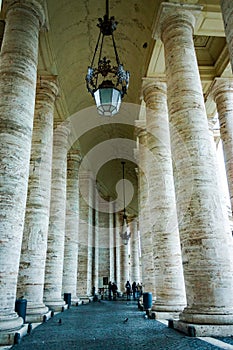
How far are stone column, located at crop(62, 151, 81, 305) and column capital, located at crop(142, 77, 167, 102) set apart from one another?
332 inches

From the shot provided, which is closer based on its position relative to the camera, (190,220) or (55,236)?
(190,220)

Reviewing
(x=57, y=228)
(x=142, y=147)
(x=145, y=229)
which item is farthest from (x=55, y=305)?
(x=142, y=147)

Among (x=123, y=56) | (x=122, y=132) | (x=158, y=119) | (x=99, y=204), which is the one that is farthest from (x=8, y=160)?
(x=99, y=204)

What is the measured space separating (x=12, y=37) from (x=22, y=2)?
1466 millimetres

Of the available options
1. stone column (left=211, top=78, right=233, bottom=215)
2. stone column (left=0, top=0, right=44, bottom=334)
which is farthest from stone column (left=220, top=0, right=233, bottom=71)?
stone column (left=211, top=78, right=233, bottom=215)

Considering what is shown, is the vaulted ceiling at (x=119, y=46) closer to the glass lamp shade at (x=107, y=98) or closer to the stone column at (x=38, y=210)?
the stone column at (x=38, y=210)

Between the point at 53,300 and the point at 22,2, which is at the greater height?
the point at 22,2

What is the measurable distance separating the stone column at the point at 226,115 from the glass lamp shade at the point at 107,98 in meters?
7.01

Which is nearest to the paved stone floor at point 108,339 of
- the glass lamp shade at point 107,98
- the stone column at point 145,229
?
the glass lamp shade at point 107,98

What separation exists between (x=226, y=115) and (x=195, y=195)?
7197 mm

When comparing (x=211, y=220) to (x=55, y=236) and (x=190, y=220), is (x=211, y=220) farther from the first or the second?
(x=55, y=236)

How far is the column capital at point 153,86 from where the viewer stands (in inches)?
464

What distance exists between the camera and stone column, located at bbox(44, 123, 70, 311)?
39.1 feet

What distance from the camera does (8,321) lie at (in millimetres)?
5809
